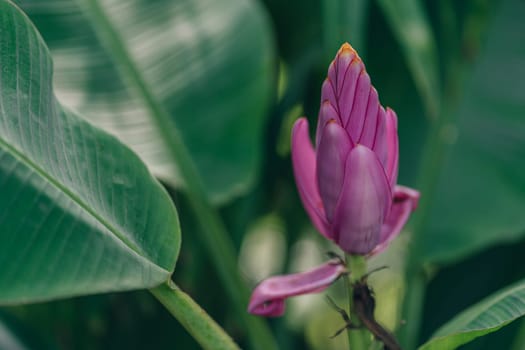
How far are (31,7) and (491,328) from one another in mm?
720

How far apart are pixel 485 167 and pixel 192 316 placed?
64 cm

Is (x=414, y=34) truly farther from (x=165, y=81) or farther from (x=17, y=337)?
(x=17, y=337)

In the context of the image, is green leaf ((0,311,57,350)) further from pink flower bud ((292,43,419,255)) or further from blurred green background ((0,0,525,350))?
pink flower bud ((292,43,419,255))

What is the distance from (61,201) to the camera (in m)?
0.53

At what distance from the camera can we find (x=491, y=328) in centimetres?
52

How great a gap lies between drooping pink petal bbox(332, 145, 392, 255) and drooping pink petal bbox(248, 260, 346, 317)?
2 centimetres

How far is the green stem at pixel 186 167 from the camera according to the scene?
93cm

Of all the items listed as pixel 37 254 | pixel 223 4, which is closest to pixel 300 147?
pixel 37 254

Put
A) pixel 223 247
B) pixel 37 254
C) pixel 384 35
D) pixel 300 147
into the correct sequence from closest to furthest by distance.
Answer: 1. pixel 37 254
2. pixel 300 147
3. pixel 223 247
4. pixel 384 35

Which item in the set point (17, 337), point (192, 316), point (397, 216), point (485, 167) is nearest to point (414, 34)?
point (485, 167)

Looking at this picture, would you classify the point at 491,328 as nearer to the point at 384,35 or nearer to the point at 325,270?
the point at 325,270

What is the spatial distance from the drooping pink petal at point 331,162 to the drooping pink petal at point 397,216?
5 cm

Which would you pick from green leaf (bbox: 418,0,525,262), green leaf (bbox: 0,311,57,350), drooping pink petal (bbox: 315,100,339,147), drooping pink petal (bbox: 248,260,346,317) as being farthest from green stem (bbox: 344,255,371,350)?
green leaf (bbox: 0,311,57,350)

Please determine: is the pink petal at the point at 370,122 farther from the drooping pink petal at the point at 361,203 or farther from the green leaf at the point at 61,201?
the green leaf at the point at 61,201
